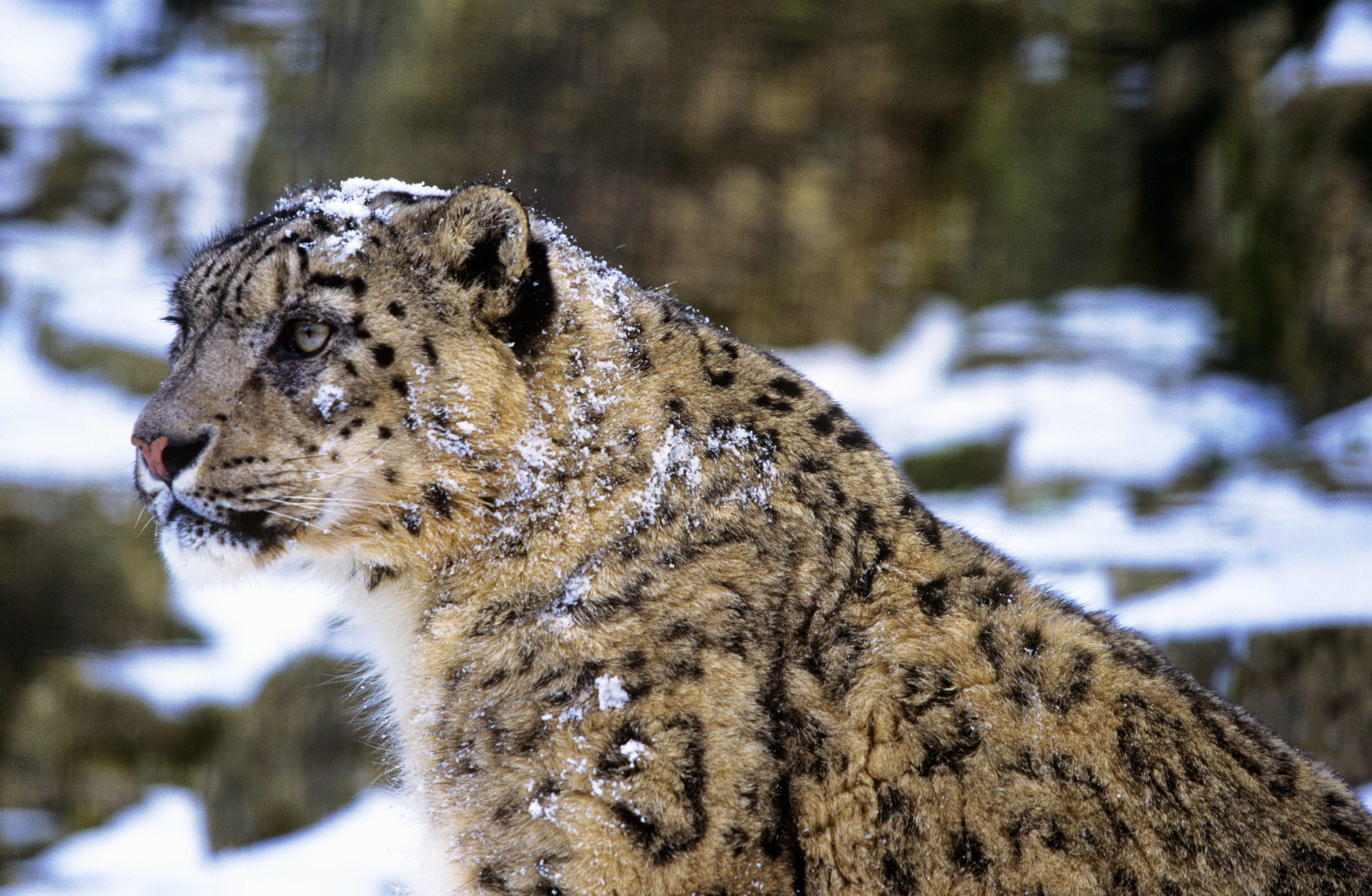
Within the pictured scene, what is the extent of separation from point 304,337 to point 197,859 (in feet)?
20.1

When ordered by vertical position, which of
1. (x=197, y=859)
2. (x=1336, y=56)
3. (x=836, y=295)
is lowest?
(x=197, y=859)

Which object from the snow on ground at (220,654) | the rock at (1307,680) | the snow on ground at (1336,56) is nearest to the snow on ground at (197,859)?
the snow on ground at (220,654)

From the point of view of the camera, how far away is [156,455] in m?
3.36

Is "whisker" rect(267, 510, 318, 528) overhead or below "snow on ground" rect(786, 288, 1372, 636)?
below

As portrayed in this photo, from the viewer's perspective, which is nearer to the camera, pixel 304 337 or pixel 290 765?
pixel 304 337

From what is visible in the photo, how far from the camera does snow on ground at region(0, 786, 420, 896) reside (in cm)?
725

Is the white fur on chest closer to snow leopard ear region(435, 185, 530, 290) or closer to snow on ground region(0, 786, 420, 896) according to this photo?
snow leopard ear region(435, 185, 530, 290)

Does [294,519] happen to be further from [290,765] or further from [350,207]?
[290,765]

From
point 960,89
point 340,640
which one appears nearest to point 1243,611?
point 340,640

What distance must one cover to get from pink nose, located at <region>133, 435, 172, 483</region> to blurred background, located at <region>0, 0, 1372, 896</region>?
4.54 metres

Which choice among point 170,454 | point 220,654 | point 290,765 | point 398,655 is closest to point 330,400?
point 170,454

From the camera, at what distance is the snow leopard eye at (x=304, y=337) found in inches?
134

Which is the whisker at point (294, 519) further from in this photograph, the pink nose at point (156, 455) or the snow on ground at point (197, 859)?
the snow on ground at point (197, 859)

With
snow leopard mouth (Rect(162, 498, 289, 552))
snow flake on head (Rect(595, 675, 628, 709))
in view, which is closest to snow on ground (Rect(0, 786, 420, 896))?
snow leopard mouth (Rect(162, 498, 289, 552))
